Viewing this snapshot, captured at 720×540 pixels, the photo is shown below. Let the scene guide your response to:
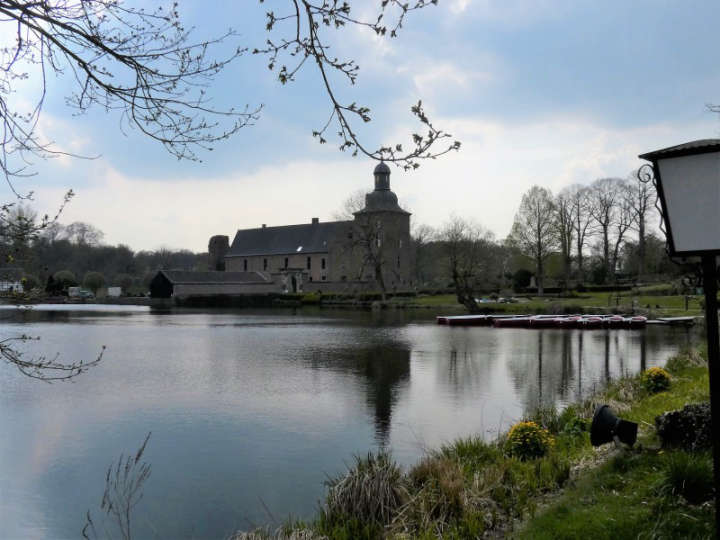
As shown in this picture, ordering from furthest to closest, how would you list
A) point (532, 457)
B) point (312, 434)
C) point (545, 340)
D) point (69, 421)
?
point (545, 340), point (69, 421), point (312, 434), point (532, 457)

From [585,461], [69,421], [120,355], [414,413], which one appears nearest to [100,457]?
[69,421]

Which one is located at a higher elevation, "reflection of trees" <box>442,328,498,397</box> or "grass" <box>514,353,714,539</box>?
"grass" <box>514,353,714,539</box>

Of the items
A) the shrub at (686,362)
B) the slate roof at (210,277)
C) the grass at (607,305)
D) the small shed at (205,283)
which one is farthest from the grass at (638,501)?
the slate roof at (210,277)

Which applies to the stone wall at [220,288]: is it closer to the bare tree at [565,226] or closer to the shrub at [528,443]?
the bare tree at [565,226]

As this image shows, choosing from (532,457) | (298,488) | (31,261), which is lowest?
(298,488)

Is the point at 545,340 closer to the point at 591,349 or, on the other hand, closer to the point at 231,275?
the point at 591,349

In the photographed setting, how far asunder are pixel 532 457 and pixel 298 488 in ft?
8.16

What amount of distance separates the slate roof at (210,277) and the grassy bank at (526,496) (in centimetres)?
5720

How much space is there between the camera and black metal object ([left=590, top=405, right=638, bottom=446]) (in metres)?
5.15

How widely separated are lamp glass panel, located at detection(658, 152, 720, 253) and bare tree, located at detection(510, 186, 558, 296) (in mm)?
42654

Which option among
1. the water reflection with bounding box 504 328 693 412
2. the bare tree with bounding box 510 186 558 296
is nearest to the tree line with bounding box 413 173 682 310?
the bare tree with bounding box 510 186 558 296

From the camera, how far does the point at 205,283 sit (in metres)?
62.3

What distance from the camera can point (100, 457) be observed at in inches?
294

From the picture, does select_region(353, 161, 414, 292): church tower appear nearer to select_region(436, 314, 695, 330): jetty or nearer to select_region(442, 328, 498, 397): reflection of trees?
select_region(436, 314, 695, 330): jetty
